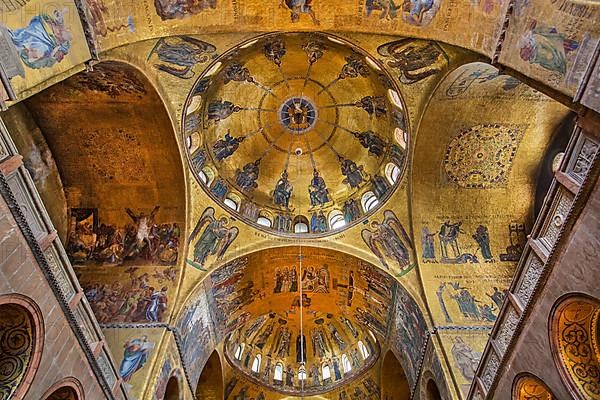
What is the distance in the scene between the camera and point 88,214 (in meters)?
14.2

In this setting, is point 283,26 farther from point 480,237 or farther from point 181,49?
point 480,237

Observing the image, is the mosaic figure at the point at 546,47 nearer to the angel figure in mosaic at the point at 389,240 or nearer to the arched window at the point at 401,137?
the arched window at the point at 401,137

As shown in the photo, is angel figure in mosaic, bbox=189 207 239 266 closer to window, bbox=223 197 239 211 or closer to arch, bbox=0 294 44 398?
window, bbox=223 197 239 211

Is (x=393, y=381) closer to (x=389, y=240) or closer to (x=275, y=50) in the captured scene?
(x=389, y=240)

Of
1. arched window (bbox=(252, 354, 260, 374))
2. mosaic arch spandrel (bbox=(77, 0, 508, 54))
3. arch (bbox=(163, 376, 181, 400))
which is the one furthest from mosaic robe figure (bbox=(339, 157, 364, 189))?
arched window (bbox=(252, 354, 260, 374))

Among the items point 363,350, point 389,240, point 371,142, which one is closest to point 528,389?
point 389,240

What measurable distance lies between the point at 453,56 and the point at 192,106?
7.48 m

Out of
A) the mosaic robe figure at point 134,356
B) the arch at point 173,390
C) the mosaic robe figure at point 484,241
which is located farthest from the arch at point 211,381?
the mosaic robe figure at point 484,241

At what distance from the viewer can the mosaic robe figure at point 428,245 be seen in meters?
14.2

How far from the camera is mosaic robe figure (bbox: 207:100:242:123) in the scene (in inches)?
576

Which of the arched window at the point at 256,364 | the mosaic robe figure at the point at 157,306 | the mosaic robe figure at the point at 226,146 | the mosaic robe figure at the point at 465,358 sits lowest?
the arched window at the point at 256,364

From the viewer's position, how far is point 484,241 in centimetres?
1434

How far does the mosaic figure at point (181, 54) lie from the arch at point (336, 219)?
23.1 ft

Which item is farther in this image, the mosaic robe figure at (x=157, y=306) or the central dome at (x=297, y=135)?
the central dome at (x=297, y=135)
